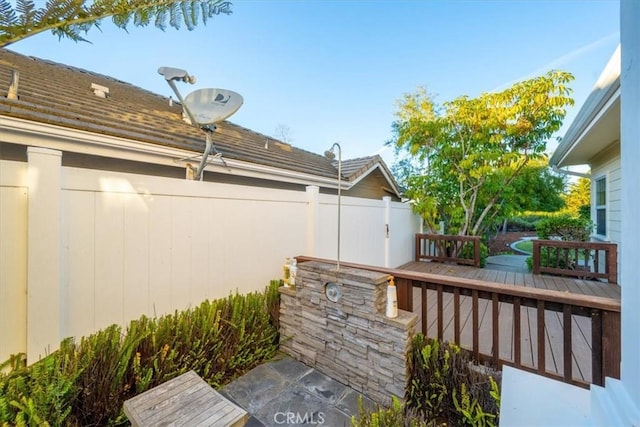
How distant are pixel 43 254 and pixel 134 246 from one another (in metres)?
0.62

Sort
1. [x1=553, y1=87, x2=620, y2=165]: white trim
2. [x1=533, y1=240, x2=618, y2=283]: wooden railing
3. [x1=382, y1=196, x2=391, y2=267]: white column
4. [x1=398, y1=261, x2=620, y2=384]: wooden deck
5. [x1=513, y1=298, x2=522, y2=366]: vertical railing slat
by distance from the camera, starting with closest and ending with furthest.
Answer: [x1=513, y1=298, x2=522, y2=366]: vertical railing slat
[x1=398, y1=261, x2=620, y2=384]: wooden deck
[x1=553, y1=87, x2=620, y2=165]: white trim
[x1=533, y1=240, x2=618, y2=283]: wooden railing
[x1=382, y1=196, x2=391, y2=267]: white column

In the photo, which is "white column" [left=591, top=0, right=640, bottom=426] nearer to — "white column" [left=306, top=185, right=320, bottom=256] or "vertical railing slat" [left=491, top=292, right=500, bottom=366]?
"vertical railing slat" [left=491, top=292, right=500, bottom=366]

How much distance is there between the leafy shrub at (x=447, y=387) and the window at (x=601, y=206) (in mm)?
6355

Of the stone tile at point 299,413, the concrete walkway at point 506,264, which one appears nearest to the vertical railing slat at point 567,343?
the stone tile at point 299,413

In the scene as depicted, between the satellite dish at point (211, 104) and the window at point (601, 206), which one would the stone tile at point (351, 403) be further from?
the window at point (601, 206)

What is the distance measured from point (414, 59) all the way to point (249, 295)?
7709mm

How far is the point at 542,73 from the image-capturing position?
5867mm

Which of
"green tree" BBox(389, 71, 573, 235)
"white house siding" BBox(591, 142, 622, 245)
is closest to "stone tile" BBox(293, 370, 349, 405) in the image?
"green tree" BBox(389, 71, 573, 235)

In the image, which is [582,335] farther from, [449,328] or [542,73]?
[542,73]

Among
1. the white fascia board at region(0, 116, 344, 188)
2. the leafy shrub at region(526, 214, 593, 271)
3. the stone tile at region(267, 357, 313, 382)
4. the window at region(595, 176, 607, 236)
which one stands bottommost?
the stone tile at region(267, 357, 313, 382)

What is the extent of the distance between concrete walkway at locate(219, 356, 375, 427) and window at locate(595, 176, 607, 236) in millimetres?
7208

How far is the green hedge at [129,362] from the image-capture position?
1.69 m

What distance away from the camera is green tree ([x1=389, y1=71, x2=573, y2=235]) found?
5.99m

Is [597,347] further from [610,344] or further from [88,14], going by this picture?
[88,14]
